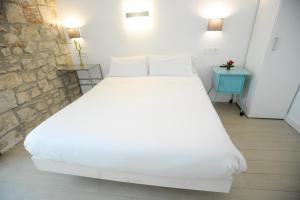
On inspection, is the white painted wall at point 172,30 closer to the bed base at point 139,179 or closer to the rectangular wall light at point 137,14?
the rectangular wall light at point 137,14

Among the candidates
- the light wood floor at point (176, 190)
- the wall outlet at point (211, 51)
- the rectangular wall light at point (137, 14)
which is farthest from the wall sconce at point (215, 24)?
the light wood floor at point (176, 190)

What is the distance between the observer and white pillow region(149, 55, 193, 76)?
2340 mm

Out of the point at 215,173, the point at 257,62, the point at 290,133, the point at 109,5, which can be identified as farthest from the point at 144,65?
the point at 290,133

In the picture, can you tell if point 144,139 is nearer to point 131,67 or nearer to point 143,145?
point 143,145

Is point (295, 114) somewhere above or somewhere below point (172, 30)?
below

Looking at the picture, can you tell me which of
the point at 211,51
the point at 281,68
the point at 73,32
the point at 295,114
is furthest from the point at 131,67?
the point at 295,114

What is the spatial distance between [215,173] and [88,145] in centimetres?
89

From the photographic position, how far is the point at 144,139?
1075mm

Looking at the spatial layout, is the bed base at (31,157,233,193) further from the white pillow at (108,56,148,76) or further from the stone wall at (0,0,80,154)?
the white pillow at (108,56,148,76)

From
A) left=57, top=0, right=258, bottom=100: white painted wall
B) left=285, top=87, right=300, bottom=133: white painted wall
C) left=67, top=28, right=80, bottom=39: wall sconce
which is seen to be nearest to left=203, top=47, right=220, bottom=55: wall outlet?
left=57, top=0, right=258, bottom=100: white painted wall

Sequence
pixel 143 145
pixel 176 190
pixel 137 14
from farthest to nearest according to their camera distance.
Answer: pixel 137 14
pixel 176 190
pixel 143 145

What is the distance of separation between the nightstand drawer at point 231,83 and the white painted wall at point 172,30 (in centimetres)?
43

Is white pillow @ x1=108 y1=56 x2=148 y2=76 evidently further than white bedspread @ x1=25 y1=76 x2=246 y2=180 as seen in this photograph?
Yes

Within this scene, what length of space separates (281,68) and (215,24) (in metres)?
1.07
